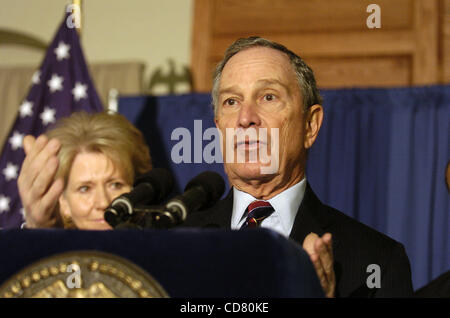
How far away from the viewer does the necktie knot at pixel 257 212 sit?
1.59 meters

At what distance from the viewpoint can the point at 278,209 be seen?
1640mm

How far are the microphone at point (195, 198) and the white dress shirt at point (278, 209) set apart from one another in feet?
0.65

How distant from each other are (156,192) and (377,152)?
231 cm

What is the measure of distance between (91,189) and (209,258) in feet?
3.86

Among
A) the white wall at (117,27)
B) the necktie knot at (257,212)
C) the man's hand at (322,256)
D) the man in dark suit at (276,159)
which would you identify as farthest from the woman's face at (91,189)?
the white wall at (117,27)

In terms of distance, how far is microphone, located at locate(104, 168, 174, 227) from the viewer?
126 centimetres

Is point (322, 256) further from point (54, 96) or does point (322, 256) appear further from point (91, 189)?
point (54, 96)

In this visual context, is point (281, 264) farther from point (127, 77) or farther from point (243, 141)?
point (127, 77)

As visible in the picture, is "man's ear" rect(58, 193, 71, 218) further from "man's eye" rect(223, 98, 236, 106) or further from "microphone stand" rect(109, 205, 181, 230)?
"microphone stand" rect(109, 205, 181, 230)

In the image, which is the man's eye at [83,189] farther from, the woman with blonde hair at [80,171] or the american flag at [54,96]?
the american flag at [54,96]

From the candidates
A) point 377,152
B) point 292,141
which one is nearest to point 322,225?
point 292,141

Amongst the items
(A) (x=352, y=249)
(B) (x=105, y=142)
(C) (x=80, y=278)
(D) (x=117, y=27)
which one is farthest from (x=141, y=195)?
(D) (x=117, y=27)

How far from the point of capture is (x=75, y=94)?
3592mm

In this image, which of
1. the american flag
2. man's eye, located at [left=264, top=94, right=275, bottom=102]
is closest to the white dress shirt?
man's eye, located at [left=264, top=94, right=275, bottom=102]
